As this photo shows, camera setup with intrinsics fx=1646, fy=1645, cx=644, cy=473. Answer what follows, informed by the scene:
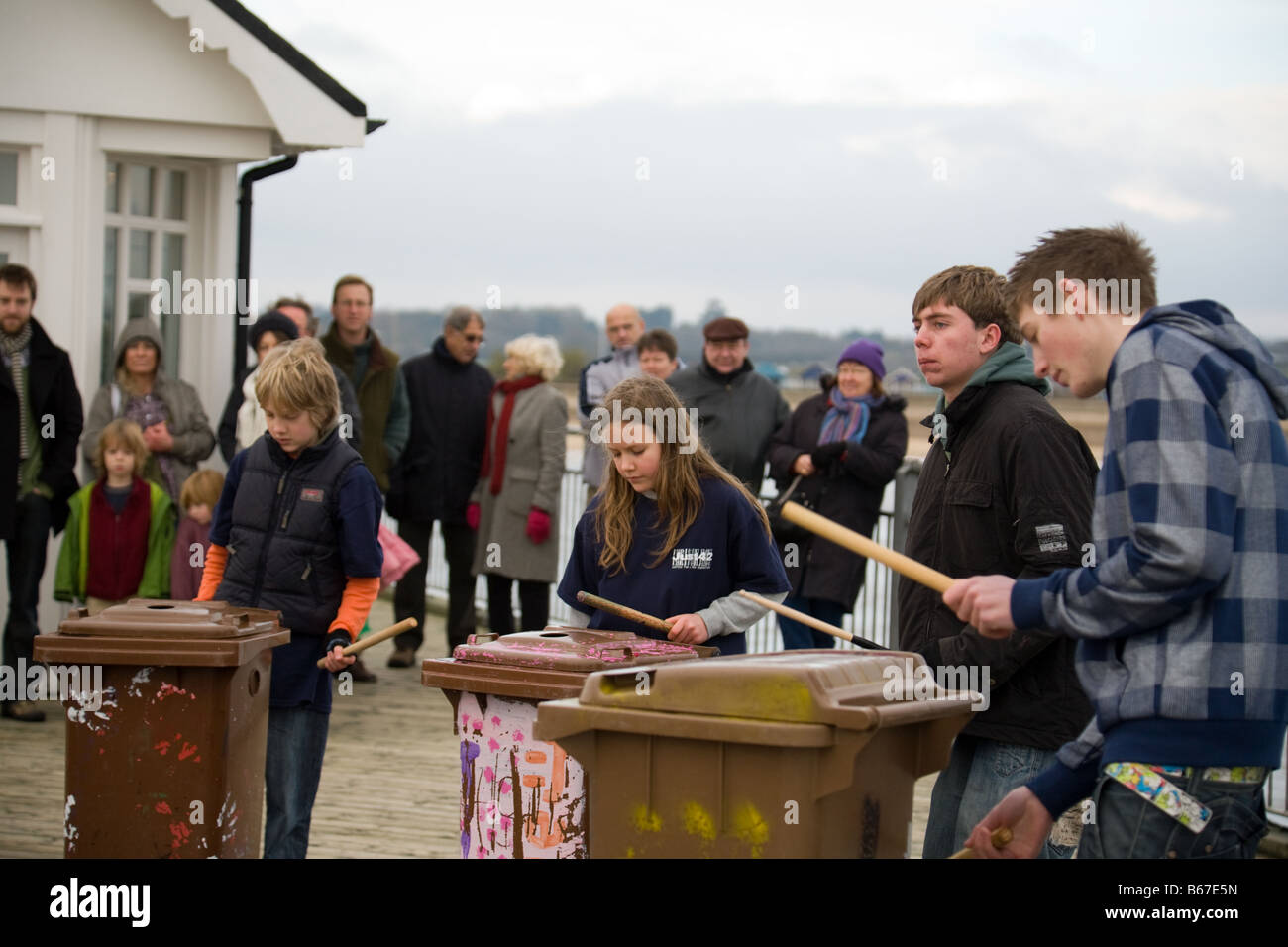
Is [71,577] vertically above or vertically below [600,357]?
below

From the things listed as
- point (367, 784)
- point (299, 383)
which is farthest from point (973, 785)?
point (367, 784)

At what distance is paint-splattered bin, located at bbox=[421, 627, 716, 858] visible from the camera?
4.61 meters

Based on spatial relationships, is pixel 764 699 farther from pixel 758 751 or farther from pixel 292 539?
pixel 292 539

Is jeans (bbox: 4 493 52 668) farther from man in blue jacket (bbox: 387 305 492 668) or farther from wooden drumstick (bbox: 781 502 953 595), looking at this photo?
wooden drumstick (bbox: 781 502 953 595)

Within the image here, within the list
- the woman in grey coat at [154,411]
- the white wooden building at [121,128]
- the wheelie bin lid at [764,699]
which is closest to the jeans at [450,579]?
the white wooden building at [121,128]

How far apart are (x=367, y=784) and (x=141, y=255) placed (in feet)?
13.8

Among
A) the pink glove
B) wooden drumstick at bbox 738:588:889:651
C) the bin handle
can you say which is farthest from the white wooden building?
the bin handle

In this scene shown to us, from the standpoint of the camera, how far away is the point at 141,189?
10.7 m

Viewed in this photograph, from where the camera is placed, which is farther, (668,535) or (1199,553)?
(668,535)
